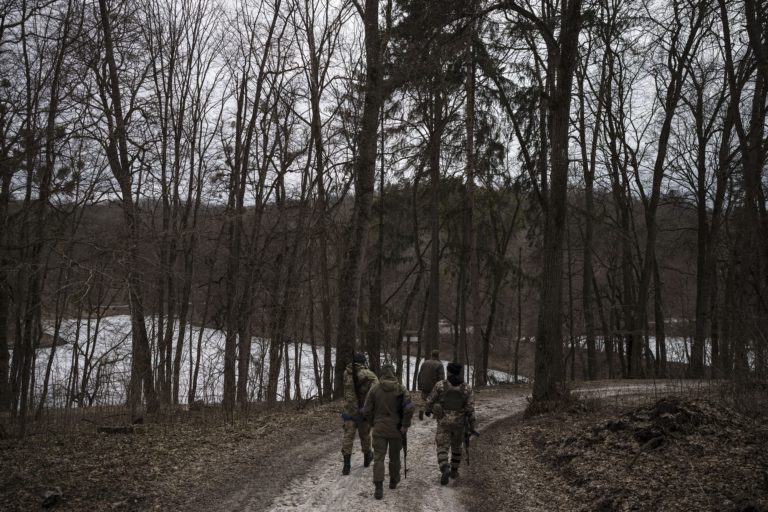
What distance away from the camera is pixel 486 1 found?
12758 mm

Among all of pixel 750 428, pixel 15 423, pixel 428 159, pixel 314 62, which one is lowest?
pixel 15 423

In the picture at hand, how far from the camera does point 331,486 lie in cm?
840

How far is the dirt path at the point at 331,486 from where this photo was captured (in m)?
7.62

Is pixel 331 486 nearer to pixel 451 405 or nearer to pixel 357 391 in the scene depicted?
pixel 357 391

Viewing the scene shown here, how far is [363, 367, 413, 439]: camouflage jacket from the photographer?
8.52 m

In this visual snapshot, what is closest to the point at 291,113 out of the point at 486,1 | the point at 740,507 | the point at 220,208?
the point at 220,208

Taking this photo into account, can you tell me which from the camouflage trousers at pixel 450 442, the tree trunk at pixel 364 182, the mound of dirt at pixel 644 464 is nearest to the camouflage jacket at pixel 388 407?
the camouflage trousers at pixel 450 442

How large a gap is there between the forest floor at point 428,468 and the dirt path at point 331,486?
2 centimetres

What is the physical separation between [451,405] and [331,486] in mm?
2187

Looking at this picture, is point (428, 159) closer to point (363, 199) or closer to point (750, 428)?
point (363, 199)

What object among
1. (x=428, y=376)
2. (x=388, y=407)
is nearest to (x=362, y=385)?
(x=388, y=407)

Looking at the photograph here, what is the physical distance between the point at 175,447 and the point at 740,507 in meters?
8.64

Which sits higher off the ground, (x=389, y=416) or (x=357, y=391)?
(x=357, y=391)

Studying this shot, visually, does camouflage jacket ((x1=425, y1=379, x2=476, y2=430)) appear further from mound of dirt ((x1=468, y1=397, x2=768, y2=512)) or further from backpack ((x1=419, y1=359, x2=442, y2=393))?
backpack ((x1=419, y1=359, x2=442, y2=393))
